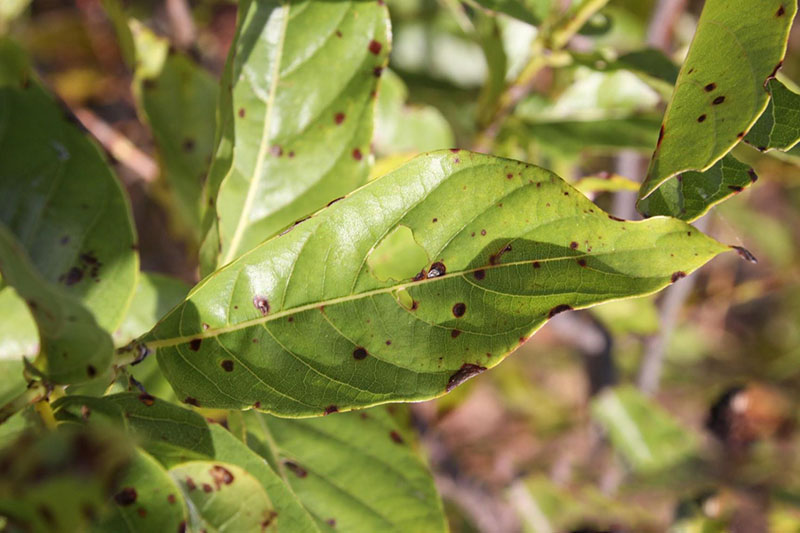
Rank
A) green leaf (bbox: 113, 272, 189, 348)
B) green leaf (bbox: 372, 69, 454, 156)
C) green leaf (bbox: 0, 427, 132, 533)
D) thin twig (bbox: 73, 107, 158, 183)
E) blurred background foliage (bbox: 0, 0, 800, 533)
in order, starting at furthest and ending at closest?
1. thin twig (bbox: 73, 107, 158, 183)
2. green leaf (bbox: 372, 69, 454, 156)
3. blurred background foliage (bbox: 0, 0, 800, 533)
4. green leaf (bbox: 113, 272, 189, 348)
5. green leaf (bbox: 0, 427, 132, 533)

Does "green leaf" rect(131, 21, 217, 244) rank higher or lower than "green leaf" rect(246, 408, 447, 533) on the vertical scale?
higher

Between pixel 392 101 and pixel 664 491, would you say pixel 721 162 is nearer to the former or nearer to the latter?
pixel 392 101

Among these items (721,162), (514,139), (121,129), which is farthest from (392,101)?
(121,129)

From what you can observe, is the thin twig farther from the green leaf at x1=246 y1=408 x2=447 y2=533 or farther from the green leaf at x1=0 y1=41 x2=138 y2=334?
the green leaf at x1=246 y1=408 x2=447 y2=533

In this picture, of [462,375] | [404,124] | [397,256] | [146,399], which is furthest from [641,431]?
[146,399]

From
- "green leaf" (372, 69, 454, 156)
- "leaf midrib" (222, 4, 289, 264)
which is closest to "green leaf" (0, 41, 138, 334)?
"leaf midrib" (222, 4, 289, 264)

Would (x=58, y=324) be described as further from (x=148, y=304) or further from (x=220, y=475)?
(x=148, y=304)

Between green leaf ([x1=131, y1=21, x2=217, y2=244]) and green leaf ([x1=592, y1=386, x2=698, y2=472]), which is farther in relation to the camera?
green leaf ([x1=592, y1=386, x2=698, y2=472])

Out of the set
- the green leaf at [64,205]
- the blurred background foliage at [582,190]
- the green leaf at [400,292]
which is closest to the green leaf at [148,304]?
the blurred background foliage at [582,190]

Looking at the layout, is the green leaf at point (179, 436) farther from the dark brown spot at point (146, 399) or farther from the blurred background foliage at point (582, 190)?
the blurred background foliage at point (582, 190)
